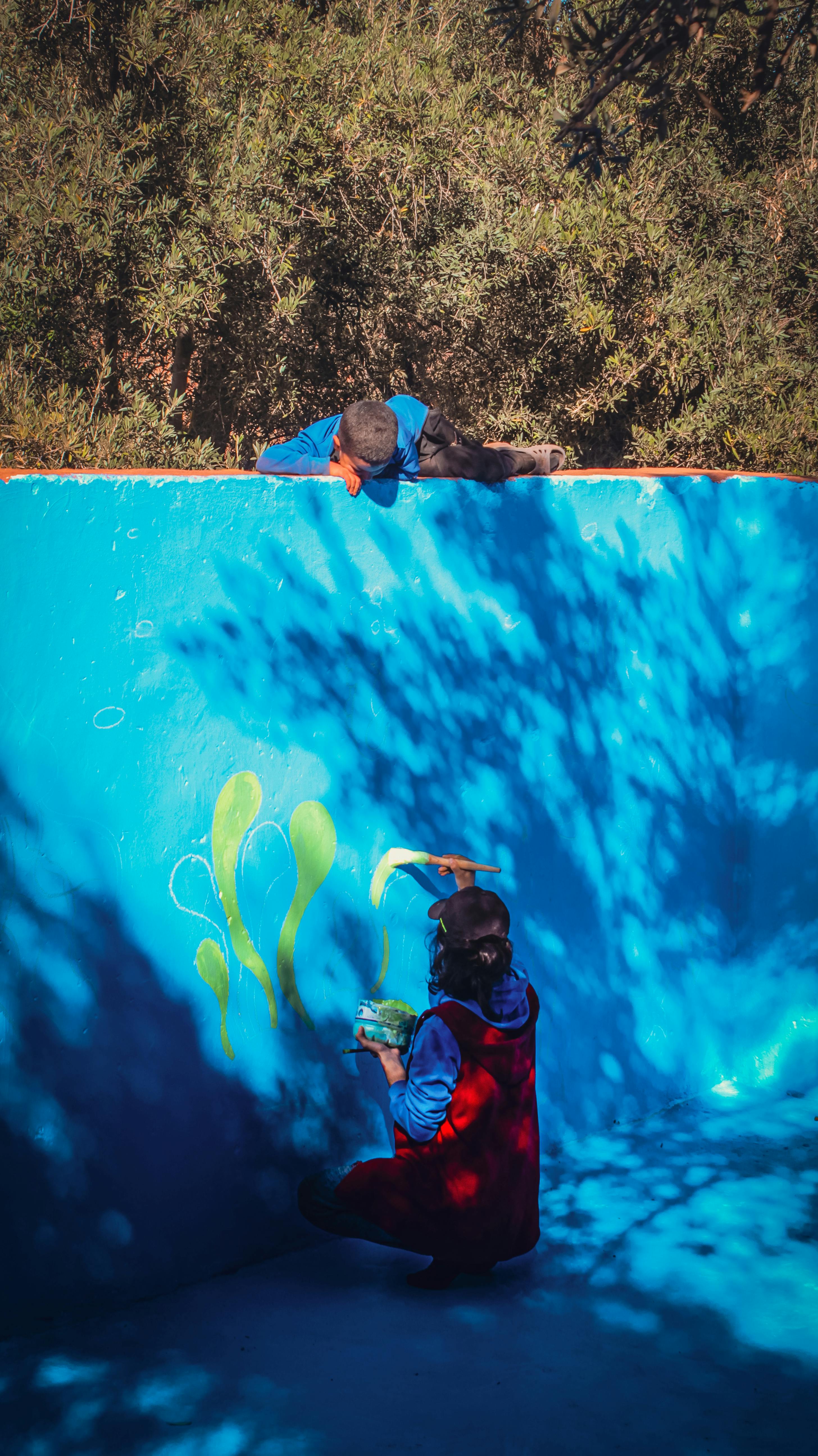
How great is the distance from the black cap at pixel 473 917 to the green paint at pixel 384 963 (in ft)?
1.07

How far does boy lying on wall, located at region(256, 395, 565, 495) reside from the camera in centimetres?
389

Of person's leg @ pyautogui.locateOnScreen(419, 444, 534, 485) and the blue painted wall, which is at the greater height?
person's leg @ pyautogui.locateOnScreen(419, 444, 534, 485)

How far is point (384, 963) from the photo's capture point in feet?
13.0

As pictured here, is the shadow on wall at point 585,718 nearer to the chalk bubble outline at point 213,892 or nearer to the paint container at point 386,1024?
the chalk bubble outline at point 213,892

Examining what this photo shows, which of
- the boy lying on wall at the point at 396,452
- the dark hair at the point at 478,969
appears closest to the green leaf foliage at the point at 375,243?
the boy lying on wall at the point at 396,452

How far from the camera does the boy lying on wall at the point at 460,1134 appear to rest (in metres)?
3.43

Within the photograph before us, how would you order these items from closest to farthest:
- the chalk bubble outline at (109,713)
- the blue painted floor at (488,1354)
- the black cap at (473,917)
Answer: the blue painted floor at (488,1354) < the chalk bubble outline at (109,713) < the black cap at (473,917)

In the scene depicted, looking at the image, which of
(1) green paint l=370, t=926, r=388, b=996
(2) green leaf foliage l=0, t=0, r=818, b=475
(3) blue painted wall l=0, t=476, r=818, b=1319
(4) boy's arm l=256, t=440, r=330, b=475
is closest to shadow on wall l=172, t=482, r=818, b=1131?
(3) blue painted wall l=0, t=476, r=818, b=1319

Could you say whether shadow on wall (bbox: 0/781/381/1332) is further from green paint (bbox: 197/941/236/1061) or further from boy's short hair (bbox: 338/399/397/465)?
boy's short hair (bbox: 338/399/397/465)

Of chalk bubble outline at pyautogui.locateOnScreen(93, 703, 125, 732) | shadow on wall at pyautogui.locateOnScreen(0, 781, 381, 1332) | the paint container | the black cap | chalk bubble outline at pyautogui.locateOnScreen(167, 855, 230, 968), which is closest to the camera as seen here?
shadow on wall at pyautogui.locateOnScreen(0, 781, 381, 1332)

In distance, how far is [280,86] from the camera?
698 centimetres

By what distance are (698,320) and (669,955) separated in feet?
15.9

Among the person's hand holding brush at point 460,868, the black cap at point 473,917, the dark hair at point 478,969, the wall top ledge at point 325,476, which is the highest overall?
the wall top ledge at point 325,476

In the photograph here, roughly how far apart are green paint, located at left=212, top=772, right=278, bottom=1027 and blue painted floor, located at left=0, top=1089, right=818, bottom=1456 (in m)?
1.04
